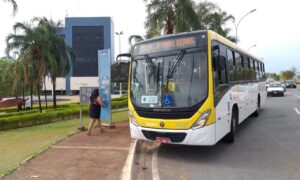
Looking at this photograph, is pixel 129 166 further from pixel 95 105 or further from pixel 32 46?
pixel 32 46

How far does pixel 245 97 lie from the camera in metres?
11.0

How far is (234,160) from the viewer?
23.3ft

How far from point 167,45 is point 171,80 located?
0.95 metres

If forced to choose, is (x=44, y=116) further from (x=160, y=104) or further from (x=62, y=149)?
(x=160, y=104)

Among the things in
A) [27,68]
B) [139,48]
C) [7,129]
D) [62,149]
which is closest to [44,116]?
[7,129]

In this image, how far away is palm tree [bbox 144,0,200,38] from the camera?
16422mm

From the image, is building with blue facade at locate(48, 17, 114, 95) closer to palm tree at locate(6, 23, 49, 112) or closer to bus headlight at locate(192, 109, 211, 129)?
palm tree at locate(6, 23, 49, 112)

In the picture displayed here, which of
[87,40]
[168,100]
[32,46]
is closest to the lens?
[168,100]

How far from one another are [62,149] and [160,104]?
9.94 feet

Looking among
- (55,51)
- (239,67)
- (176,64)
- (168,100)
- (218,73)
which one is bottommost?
(168,100)

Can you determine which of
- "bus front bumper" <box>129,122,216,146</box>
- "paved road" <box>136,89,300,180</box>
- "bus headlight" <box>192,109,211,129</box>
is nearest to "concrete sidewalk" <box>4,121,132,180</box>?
"paved road" <box>136,89,300,180</box>

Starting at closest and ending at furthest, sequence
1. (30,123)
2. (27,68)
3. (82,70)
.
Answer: (30,123), (27,68), (82,70)

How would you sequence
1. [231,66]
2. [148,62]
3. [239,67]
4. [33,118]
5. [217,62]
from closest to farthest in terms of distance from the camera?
[217,62] < [148,62] < [231,66] < [239,67] < [33,118]

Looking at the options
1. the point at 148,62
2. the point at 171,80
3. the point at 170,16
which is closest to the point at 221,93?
the point at 171,80
